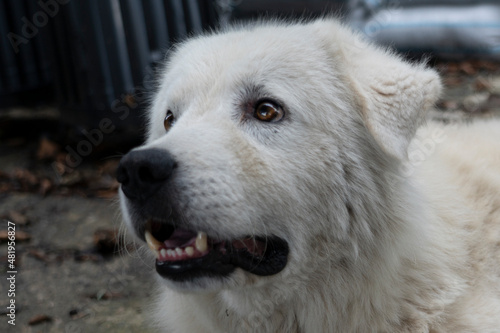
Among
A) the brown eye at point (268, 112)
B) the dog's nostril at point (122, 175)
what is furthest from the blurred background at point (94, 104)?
the brown eye at point (268, 112)

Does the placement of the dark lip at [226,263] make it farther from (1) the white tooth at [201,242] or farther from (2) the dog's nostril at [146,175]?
(2) the dog's nostril at [146,175]

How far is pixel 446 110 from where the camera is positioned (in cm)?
661

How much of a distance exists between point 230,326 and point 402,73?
141 cm

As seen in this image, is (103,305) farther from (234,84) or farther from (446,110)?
(446,110)

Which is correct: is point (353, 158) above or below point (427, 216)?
above

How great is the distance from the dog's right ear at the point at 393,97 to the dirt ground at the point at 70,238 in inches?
58.7

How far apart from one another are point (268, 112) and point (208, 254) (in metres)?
0.69

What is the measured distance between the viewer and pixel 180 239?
2.53 metres

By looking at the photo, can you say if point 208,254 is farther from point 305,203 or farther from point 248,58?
point 248,58

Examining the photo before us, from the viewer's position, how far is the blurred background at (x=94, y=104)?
414 centimetres

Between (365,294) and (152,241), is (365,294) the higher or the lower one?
the lower one

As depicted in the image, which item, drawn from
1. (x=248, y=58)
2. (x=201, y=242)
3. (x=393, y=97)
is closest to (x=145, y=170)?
(x=201, y=242)

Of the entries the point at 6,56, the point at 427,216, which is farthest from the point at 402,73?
the point at 6,56

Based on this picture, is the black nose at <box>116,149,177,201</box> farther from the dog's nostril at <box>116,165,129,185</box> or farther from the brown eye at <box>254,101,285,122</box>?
the brown eye at <box>254,101,285,122</box>
